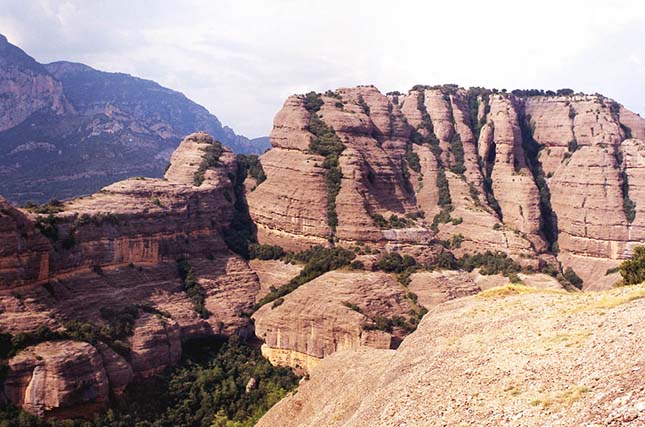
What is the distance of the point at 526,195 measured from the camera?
93.3 m

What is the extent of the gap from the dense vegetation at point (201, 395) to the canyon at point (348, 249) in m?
1.53

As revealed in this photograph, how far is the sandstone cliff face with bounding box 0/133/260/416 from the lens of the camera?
149 feet

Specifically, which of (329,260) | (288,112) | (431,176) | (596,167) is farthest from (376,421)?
(596,167)

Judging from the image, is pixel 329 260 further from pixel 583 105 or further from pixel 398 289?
pixel 583 105

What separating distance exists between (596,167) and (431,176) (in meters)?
29.1

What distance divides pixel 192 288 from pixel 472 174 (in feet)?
196

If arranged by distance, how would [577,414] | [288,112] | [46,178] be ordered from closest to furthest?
[577,414] < [288,112] < [46,178]

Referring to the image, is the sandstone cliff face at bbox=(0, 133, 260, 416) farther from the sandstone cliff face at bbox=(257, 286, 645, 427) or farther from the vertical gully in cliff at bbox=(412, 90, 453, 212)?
the vertical gully in cliff at bbox=(412, 90, 453, 212)

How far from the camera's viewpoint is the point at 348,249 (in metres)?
70.2

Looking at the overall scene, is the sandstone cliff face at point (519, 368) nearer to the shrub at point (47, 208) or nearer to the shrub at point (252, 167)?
the shrub at point (47, 208)

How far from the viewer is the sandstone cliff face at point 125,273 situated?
45500mm

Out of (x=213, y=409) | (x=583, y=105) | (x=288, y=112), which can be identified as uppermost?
(x=583, y=105)

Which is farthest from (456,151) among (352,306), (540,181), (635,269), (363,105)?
(635,269)

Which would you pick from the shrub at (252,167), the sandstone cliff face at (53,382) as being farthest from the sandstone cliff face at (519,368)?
the shrub at (252,167)
